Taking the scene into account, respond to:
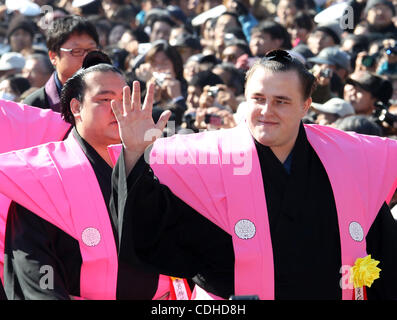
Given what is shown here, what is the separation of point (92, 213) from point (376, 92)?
3.48 m

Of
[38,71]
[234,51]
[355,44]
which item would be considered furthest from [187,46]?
[38,71]

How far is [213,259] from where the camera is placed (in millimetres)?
4035

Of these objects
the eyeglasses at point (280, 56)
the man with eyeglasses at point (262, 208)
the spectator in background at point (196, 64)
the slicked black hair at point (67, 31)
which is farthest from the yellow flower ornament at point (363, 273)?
the spectator in background at point (196, 64)

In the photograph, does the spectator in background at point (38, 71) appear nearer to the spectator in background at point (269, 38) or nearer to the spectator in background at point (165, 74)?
the spectator in background at point (165, 74)

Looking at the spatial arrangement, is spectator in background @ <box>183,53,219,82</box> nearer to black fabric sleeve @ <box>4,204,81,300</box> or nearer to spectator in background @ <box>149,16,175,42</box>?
spectator in background @ <box>149,16,175,42</box>

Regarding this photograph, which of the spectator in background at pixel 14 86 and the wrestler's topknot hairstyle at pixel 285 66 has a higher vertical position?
the spectator in background at pixel 14 86

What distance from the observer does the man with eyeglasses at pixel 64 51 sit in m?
5.96

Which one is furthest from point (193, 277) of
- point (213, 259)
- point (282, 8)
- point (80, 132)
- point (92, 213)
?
point (282, 8)

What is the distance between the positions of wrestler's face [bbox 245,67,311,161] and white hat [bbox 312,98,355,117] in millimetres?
2535

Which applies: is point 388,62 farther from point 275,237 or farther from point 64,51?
point 275,237

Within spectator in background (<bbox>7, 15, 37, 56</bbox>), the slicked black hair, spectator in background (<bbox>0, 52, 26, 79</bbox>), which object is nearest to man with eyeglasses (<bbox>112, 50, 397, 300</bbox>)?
the slicked black hair

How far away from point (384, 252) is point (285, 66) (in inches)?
35.0

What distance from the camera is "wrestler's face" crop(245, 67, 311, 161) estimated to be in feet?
13.3

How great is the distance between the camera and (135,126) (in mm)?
3758
